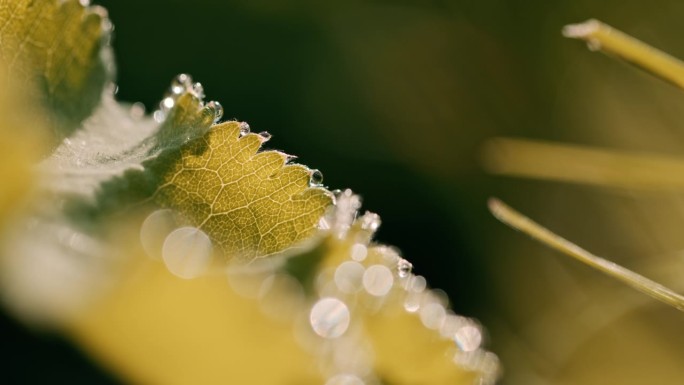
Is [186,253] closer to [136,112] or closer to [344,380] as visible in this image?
[344,380]

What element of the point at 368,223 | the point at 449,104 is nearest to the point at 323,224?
the point at 368,223

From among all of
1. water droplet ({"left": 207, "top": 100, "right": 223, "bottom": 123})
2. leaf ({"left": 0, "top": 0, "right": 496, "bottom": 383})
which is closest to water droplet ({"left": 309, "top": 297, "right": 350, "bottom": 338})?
leaf ({"left": 0, "top": 0, "right": 496, "bottom": 383})

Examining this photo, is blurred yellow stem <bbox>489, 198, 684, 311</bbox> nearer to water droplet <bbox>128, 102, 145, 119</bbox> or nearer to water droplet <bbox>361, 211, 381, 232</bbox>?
water droplet <bbox>361, 211, 381, 232</bbox>

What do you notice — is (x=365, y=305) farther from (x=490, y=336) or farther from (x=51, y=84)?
(x=490, y=336)

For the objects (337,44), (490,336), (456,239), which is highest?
(337,44)

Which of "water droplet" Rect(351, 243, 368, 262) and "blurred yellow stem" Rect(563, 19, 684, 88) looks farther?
"blurred yellow stem" Rect(563, 19, 684, 88)

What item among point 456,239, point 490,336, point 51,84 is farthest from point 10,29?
point 456,239
